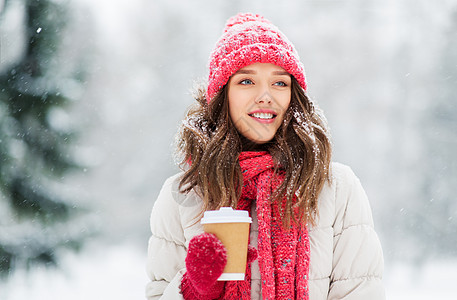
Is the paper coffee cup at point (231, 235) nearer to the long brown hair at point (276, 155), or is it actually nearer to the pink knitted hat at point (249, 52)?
the long brown hair at point (276, 155)

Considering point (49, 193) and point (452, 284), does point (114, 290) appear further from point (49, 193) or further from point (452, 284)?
point (452, 284)

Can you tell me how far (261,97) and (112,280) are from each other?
16.1 ft

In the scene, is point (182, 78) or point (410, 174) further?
point (182, 78)

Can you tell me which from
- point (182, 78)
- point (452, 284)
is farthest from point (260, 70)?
point (182, 78)

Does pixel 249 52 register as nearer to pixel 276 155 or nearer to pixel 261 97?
pixel 261 97

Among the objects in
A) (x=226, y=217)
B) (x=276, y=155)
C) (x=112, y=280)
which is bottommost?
(x=112, y=280)

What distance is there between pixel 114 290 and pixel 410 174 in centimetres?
469

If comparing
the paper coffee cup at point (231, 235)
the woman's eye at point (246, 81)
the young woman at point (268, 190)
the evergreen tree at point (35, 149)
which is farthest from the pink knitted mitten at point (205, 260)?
the evergreen tree at point (35, 149)

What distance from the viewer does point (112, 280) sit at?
5.89 meters

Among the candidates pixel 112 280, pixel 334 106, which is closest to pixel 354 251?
pixel 112 280

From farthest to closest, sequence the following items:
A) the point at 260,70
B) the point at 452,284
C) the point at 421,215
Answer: the point at 421,215 → the point at 452,284 → the point at 260,70

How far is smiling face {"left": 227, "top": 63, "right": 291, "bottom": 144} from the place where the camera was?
1.69 metres

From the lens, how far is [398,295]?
5.34 m

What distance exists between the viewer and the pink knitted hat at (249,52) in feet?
5.47
